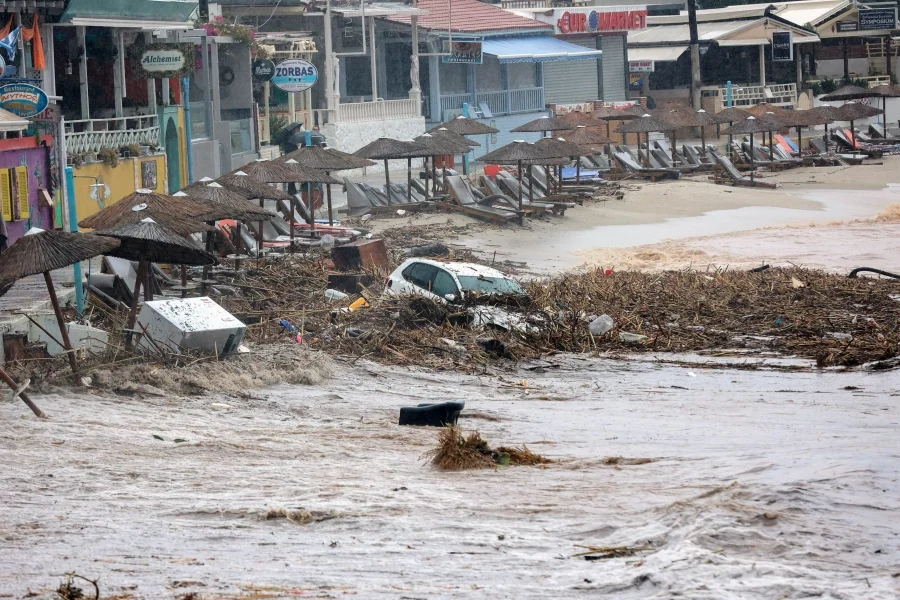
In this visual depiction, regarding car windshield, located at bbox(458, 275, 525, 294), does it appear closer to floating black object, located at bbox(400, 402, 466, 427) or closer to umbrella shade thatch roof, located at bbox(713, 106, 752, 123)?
floating black object, located at bbox(400, 402, 466, 427)

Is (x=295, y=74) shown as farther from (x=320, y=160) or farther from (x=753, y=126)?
(x=753, y=126)

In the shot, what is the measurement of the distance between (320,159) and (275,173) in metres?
2.63

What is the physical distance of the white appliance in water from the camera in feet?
39.8

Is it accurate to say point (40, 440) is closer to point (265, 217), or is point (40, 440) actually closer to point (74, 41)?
point (265, 217)

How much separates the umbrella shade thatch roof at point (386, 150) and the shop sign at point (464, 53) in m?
13.9

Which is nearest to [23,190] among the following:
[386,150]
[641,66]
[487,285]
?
[487,285]

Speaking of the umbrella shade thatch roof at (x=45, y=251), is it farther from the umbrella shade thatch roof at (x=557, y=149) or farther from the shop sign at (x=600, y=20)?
the shop sign at (x=600, y=20)

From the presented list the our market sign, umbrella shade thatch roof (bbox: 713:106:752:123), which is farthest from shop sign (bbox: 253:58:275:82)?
umbrella shade thatch roof (bbox: 713:106:752:123)

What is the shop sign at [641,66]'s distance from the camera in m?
54.5

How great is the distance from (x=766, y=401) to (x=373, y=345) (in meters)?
4.59

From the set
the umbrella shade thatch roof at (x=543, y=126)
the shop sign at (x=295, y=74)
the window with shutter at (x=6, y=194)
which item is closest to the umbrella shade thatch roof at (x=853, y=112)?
the umbrella shade thatch roof at (x=543, y=126)

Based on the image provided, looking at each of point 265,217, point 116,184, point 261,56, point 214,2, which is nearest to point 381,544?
point 265,217

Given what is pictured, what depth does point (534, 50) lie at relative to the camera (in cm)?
4644

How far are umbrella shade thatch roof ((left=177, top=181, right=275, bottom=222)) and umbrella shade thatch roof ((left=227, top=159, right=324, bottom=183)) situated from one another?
363cm
